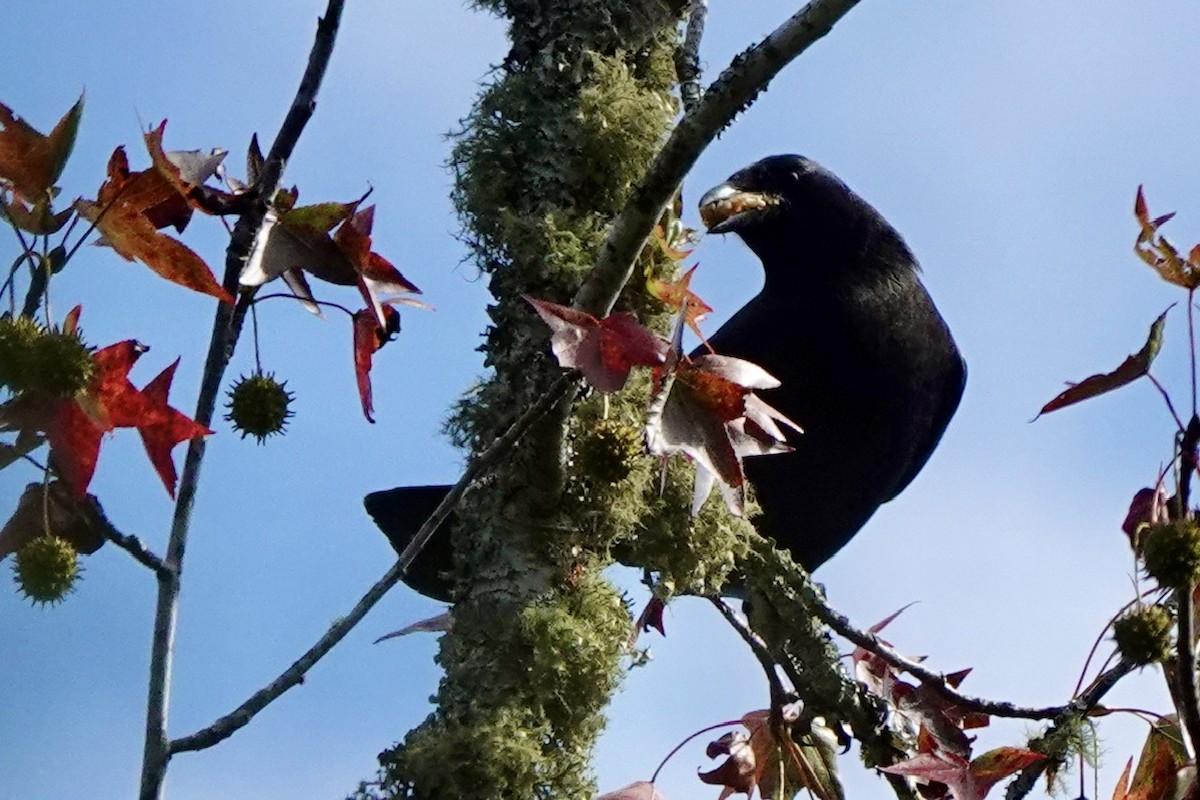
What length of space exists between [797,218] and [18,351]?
2.62 meters

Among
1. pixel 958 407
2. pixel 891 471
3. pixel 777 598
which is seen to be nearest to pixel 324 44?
pixel 777 598

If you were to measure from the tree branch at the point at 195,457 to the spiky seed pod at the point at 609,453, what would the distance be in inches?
19.5

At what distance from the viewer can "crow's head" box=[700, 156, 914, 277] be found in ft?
11.4

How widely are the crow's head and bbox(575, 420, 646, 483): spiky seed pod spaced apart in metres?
1.87

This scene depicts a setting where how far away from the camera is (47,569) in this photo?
4.05 feet

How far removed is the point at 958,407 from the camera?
12.2 feet

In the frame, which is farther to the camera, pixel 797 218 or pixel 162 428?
pixel 797 218

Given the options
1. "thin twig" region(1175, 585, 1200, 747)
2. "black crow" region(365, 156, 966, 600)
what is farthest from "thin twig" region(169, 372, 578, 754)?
"black crow" region(365, 156, 966, 600)

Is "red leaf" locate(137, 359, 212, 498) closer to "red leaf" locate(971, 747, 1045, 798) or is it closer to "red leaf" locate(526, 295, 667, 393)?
"red leaf" locate(526, 295, 667, 393)

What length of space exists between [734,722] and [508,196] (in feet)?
2.84

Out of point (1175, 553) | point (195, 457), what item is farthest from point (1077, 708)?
point (195, 457)

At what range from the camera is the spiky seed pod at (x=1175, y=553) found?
5.09 feet

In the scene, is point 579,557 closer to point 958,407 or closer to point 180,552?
point 180,552

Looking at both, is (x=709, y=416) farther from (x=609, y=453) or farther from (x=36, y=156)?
(x=36, y=156)
